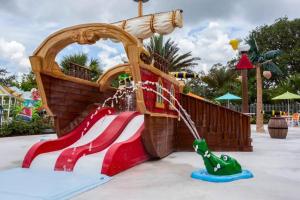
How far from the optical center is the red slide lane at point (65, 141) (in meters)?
5.21

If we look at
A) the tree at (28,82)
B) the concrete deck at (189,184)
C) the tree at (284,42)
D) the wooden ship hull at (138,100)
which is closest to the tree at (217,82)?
the tree at (284,42)

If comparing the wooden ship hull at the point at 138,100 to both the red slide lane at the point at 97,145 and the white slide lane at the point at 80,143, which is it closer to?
the white slide lane at the point at 80,143

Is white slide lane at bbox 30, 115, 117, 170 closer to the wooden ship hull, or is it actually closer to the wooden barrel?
the wooden ship hull

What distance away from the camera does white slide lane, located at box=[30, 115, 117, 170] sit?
16.7 ft

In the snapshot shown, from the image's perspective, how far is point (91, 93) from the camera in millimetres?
7590

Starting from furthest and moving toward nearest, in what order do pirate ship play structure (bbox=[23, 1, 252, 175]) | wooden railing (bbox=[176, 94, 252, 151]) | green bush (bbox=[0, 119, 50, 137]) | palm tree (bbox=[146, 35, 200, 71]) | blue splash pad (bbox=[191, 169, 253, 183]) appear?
palm tree (bbox=[146, 35, 200, 71]), green bush (bbox=[0, 119, 50, 137]), wooden railing (bbox=[176, 94, 252, 151]), pirate ship play structure (bbox=[23, 1, 252, 175]), blue splash pad (bbox=[191, 169, 253, 183])

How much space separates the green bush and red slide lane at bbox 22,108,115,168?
671cm

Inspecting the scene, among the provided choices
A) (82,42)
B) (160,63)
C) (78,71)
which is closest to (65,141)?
(82,42)

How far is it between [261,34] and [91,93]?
95.3 ft

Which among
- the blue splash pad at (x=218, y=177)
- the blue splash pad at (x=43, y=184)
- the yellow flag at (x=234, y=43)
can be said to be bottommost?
the blue splash pad at (x=43, y=184)

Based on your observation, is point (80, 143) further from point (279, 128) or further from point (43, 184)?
point (279, 128)

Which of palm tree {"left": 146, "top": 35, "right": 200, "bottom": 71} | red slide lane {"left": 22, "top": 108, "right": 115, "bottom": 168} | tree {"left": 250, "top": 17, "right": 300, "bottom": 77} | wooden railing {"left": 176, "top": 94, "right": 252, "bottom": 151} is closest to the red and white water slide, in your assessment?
red slide lane {"left": 22, "top": 108, "right": 115, "bottom": 168}

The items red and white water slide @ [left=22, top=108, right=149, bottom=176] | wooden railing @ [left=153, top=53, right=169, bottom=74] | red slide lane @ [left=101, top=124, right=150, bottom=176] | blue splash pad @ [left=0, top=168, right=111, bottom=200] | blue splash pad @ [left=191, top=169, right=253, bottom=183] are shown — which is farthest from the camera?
wooden railing @ [left=153, top=53, right=169, bottom=74]

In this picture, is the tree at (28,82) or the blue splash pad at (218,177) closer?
the blue splash pad at (218,177)
